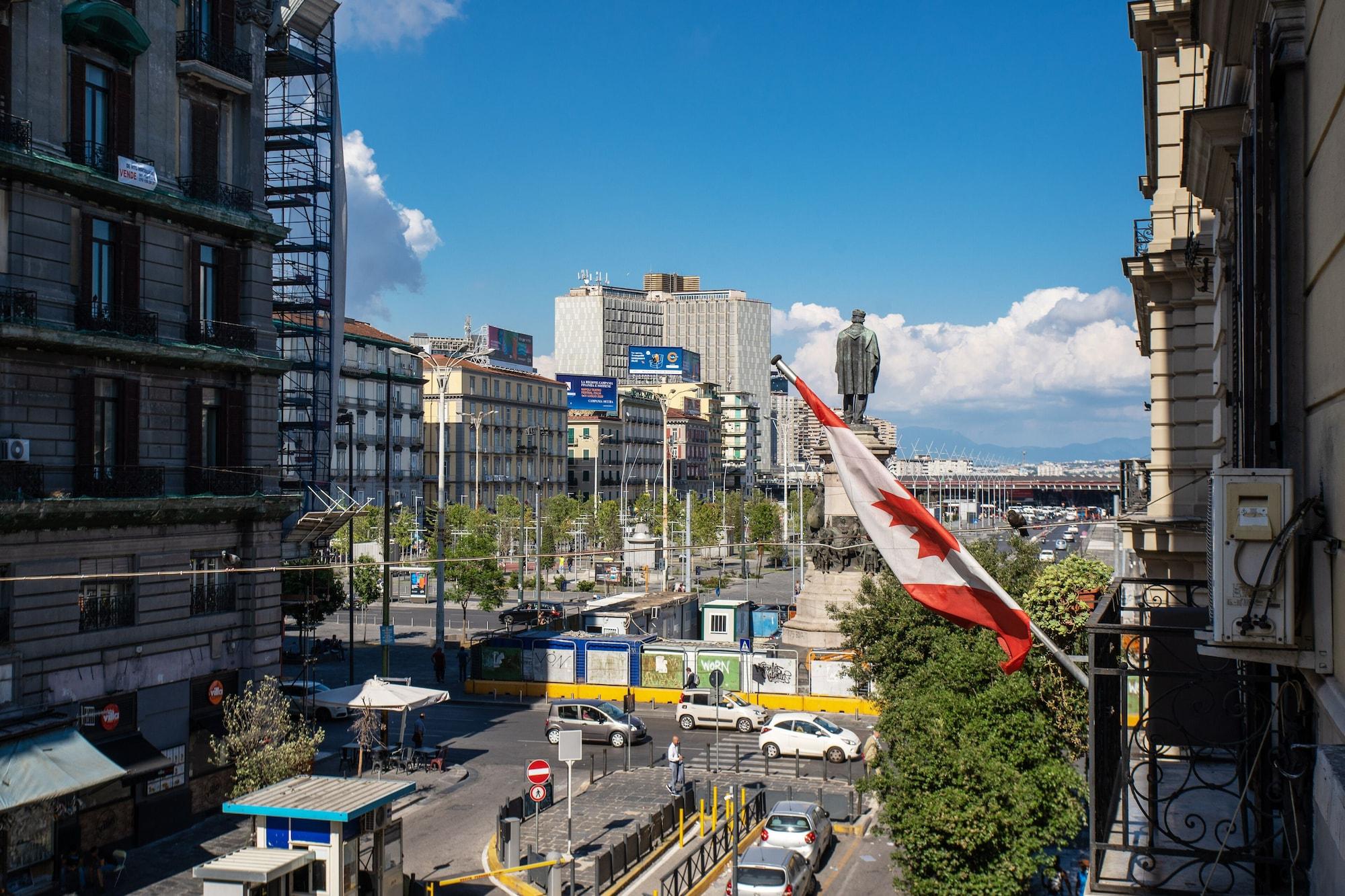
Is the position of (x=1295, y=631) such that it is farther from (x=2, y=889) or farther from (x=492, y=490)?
(x=492, y=490)

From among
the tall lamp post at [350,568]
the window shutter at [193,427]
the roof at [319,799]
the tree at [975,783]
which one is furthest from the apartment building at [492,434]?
the tree at [975,783]

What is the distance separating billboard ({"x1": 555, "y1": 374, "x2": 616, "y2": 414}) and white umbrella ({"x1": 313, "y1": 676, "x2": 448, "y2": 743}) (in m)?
110

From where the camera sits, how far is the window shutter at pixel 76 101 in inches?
912

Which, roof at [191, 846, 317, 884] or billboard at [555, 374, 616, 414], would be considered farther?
billboard at [555, 374, 616, 414]

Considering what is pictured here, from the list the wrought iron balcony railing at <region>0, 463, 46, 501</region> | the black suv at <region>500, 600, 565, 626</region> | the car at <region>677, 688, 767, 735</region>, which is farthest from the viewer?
the black suv at <region>500, 600, 565, 626</region>

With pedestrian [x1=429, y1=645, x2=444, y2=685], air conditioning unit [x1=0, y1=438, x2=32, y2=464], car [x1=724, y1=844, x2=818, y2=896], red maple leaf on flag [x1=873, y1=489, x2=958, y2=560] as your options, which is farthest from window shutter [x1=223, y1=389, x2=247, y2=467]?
red maple leaf on flag [x1=873, y1=489, x2=958, y2=560]

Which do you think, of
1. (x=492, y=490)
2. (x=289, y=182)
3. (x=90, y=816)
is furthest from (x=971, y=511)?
(x=90, y=816)

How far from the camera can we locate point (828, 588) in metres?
41.6

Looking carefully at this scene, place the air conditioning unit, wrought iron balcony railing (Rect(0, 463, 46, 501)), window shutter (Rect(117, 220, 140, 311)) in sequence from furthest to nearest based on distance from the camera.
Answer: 1. window shutter (Rect(117, 220, 140, 311))
2. the air conditioning unit
3. wrought iron balcony railing (Rect(0, 463, 46, 501))

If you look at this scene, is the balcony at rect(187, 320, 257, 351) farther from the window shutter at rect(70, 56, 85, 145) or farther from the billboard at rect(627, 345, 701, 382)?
the billboard at rect(627, 345, 701, 382)

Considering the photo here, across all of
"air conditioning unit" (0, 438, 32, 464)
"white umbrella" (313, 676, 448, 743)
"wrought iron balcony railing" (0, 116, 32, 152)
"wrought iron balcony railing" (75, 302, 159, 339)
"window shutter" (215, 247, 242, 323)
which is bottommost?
"white umbrella" (313, 676, 448, 743)

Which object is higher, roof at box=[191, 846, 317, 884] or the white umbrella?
the white umbrella

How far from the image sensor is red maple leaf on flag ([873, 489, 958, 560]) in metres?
11.0

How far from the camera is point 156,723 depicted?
24.5 meters
